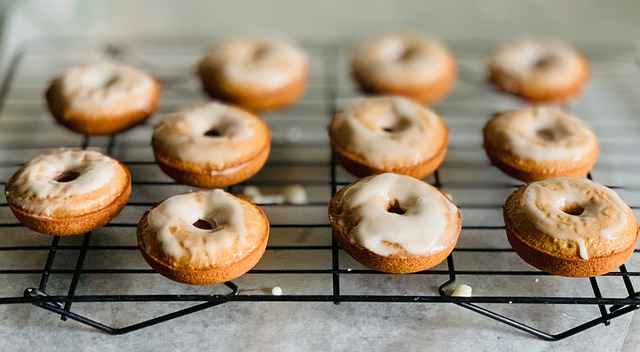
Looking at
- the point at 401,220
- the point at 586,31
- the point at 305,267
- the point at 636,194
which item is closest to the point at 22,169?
the point at 305,267

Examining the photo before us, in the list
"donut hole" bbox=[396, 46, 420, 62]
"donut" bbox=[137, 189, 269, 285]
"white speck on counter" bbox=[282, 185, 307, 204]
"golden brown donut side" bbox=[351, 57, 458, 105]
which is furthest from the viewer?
"donut hole" bbox=[396, 46, 420, 62]

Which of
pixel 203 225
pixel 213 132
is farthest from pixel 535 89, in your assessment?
pixel 203 225

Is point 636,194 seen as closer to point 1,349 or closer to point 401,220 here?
point 401,220

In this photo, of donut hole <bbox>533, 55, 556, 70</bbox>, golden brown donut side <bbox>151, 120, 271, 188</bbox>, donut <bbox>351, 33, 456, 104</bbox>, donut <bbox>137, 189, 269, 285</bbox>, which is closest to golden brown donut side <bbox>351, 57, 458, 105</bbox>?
donut <bbox>351, 33, 456, 104</bbox>

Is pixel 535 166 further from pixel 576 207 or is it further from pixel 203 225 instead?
pixel 203 225

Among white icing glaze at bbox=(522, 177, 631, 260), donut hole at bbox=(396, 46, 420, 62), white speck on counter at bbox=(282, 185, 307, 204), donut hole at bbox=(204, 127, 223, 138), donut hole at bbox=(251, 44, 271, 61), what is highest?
donut hole at bbox=(251, 44, 271, 61)

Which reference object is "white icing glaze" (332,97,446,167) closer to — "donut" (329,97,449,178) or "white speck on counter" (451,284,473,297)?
"donut" (329,97,449,178)

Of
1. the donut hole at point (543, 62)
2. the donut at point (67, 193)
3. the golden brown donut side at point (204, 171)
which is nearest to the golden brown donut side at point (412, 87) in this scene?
the donut hole at point (543, 62)
